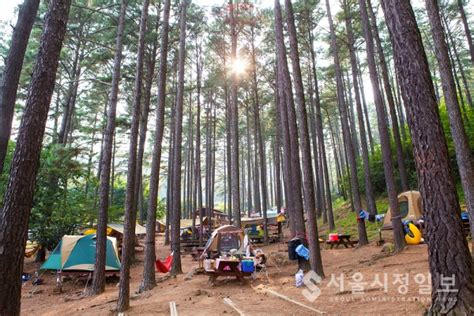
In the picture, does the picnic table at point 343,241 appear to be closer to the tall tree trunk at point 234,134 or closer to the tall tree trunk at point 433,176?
the tall tree trunk at point 234,134

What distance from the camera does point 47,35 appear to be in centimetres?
408

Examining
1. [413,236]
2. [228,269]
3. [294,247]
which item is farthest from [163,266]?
[413,236]

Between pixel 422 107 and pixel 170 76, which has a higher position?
pixel 170 76

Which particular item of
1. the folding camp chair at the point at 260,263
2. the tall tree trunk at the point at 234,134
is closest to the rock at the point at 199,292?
the folding camp chair at the point at 260,263

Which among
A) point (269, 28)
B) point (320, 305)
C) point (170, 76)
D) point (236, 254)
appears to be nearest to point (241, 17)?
point (269, 28)

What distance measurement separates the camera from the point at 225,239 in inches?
444

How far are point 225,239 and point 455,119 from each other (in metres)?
7.81

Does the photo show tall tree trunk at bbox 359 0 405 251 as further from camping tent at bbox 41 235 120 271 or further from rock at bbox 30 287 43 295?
rock at bbox 30 287 43 295

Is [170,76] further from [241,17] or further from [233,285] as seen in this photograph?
[233,285]

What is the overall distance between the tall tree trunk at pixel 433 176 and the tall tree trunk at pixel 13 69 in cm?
641

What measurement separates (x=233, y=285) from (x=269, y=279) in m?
1.13

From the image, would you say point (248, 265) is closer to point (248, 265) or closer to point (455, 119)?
point (248, 265)

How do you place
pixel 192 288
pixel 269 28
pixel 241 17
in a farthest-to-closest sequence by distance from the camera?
pixel 269 28 → pixel 241 17 → pixel 192 288

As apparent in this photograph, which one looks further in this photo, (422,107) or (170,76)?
(170,76)
